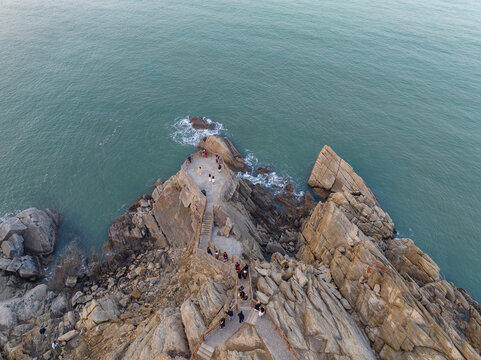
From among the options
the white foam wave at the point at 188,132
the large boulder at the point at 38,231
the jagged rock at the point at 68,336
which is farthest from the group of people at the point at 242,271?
the white foam wave at the point at 188,132

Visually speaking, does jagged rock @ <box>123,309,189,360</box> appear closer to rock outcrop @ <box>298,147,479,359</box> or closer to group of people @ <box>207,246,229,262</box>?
group of people @ <box>207,246,229,262</box>

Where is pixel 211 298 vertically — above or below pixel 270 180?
above

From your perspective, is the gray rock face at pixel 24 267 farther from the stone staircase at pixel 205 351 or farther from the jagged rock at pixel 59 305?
the stone staircase at pixel 205 351

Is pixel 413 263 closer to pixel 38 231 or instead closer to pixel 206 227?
pixel 206 227

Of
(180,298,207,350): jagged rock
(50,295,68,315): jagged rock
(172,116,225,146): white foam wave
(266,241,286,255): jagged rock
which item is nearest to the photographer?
(180,298,207,350): jagged rock

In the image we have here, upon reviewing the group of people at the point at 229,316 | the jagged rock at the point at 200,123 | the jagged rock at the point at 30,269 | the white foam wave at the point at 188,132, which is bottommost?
the jagged rock at the point at 30,269

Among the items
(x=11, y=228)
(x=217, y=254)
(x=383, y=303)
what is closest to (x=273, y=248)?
(x=217, y=254)

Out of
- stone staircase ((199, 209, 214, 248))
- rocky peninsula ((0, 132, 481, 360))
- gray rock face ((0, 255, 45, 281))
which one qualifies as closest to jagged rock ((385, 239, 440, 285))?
rocky peninsula ((0, 132, 481, 360))
